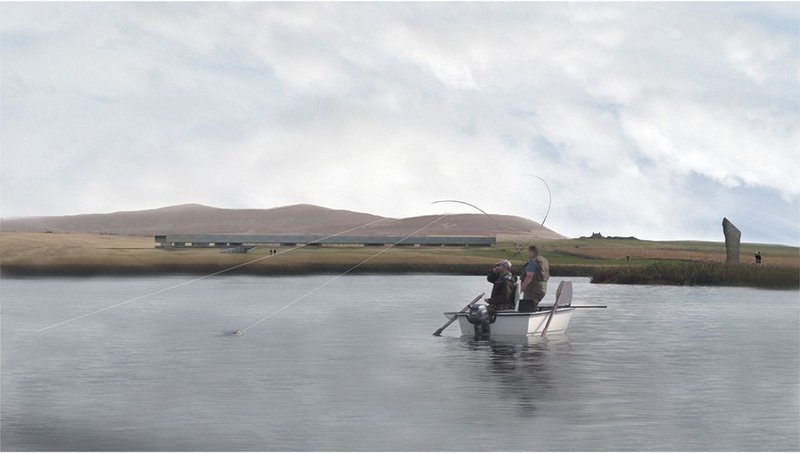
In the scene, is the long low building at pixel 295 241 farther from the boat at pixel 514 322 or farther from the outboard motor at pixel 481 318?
the outboard motor at pixel 481 318

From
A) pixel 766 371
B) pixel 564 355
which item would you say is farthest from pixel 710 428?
pixel 564 355

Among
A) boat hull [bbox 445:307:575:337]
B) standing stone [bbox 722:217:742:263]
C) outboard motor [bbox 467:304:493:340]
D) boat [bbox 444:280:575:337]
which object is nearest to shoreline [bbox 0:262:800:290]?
standing stone [bbox 722:217:742:263]

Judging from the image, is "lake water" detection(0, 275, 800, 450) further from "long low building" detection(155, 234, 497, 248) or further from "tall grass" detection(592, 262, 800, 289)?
"long low building" detection(155, 234, 497, 248)

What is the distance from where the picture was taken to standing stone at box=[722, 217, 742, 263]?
3723 inches

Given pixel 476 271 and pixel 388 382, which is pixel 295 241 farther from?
pixel 388 382

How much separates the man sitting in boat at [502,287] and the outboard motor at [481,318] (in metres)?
0.21

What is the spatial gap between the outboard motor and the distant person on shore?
1607mm

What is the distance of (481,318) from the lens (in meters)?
39.9

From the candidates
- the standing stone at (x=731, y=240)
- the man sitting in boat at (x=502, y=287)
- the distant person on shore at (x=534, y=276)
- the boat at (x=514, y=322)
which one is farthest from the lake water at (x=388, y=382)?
the standing stone at (x=731, y=240)

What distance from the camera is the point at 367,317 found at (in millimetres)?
53156

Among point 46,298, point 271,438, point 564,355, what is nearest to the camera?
point 271,438

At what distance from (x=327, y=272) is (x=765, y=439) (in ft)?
283

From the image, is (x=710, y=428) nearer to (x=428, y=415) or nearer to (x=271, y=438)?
(x=428, y=415)

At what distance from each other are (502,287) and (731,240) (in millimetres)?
60010
